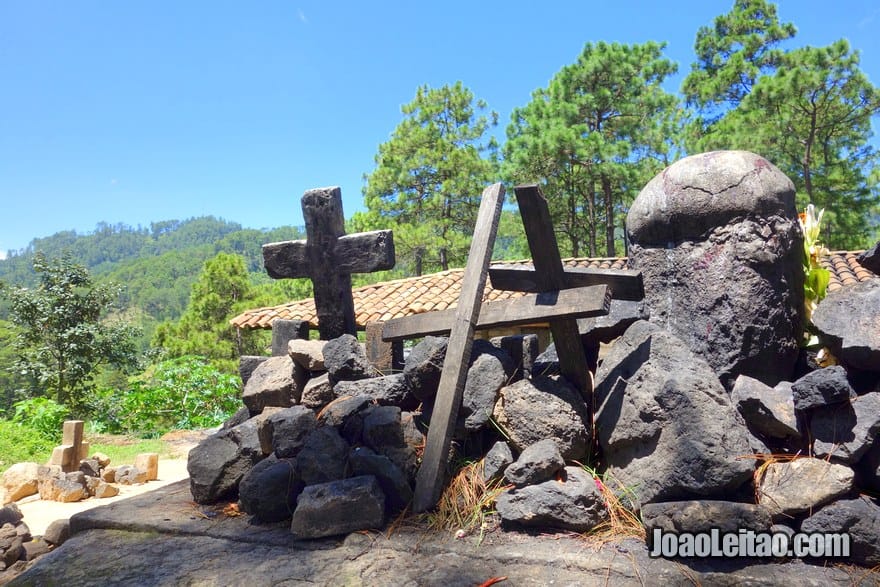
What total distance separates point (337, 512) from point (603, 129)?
70.1 ft

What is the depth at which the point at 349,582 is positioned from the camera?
2465mm

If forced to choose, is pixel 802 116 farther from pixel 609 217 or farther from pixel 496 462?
pixel 496 462

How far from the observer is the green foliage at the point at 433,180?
24297 millimetres

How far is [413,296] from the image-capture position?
13.5 m

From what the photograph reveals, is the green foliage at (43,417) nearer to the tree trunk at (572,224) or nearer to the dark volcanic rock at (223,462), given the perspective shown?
the dark volcanic rock at (223,462)

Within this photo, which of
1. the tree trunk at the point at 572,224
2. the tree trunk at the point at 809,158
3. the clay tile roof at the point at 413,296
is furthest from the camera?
the tree trunk at the point at 572,224

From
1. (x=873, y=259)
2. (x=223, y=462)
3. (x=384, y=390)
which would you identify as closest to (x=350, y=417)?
(x=384, y=390)

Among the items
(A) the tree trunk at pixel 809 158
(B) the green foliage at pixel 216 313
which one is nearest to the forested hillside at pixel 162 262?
(B) the green foliage at pixel 216 313

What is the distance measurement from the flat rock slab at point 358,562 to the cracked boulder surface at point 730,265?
1.21m

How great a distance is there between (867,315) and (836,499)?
988 millimetres

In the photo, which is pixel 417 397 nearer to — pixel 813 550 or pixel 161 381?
pixel 813 550

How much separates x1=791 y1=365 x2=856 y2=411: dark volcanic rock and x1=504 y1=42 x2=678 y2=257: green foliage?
60.0 ft

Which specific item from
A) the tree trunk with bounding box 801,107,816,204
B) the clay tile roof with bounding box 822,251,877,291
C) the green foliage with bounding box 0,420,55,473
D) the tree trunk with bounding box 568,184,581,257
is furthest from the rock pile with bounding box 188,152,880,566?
the tree trunk with bounding box 568,184,581,257

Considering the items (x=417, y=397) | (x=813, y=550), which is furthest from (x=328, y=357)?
(x=813, y=550)
